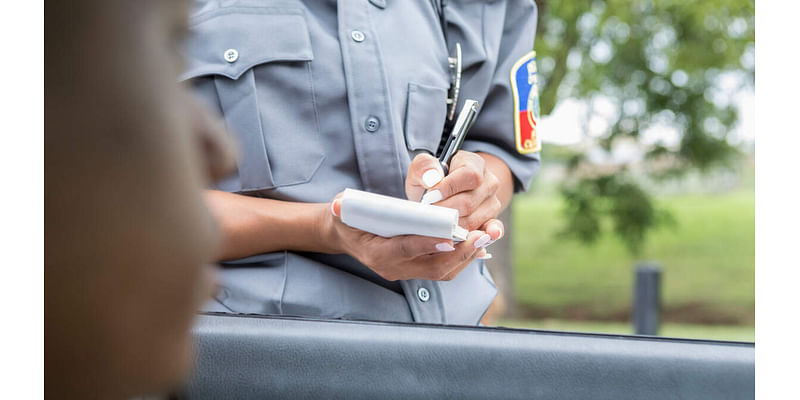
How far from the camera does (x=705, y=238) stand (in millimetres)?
10445

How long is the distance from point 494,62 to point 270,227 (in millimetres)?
468

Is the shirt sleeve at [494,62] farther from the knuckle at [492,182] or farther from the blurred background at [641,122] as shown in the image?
the blurred background at [641,122]

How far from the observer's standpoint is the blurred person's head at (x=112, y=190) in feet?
1.14

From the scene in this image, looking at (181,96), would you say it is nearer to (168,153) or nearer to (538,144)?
(168,153)

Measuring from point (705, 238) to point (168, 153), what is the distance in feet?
36.2

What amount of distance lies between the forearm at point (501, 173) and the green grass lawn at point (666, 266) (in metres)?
7.96

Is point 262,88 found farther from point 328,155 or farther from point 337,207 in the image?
point 337,207

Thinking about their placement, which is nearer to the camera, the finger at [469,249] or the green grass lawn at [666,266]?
the finger at [469,249]

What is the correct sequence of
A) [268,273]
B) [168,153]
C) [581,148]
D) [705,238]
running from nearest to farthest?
1. [168,153]
2. [268,273]
3. [581,148]
4. [705,238]

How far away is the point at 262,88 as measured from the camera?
110 centimetres

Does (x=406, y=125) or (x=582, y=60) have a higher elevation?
(x=582, y=60)

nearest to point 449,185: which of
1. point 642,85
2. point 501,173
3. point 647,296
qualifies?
point 501,173

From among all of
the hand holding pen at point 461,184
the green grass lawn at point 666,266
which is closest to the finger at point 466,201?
the hand holding pen at point 461,184
